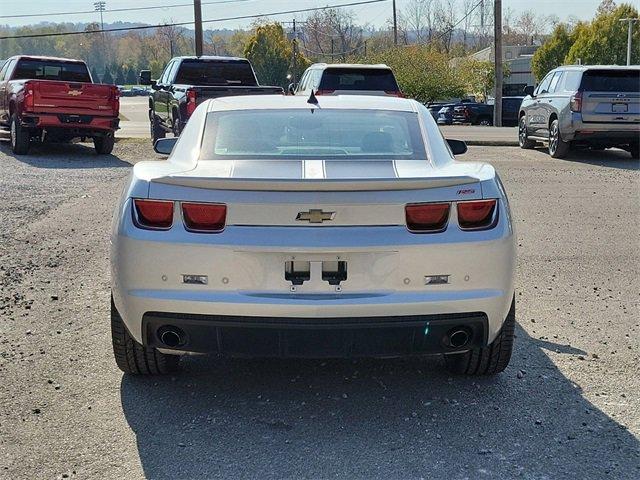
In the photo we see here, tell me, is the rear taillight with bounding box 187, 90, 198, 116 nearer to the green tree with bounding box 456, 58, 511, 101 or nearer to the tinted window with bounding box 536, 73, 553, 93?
the tinted window with bounding box 536, 73, 553, 93

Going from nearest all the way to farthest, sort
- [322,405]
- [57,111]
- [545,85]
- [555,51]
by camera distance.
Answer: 1. [322,405]
2. [57,111]
3. [545,85]
4. [555,51]

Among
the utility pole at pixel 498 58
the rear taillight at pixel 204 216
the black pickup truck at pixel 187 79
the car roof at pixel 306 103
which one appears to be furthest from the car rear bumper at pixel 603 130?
the utility pole at pixel 498 58

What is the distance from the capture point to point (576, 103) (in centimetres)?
1666

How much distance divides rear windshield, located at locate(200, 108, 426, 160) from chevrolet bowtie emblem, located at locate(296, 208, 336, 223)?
2.47 feet

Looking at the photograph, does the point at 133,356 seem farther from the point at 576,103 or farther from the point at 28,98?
the point at 576,103

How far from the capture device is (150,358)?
4.66 meters

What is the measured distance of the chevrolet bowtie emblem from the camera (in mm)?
4004

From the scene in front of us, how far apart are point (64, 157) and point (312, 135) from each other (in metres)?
13.3

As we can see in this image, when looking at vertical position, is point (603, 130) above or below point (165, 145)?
below

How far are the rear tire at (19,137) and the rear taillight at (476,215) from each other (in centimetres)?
1423

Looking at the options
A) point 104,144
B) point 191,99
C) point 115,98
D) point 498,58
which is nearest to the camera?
point 191,99

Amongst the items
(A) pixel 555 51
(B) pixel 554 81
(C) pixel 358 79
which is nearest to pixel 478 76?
(A) pixel 555 51

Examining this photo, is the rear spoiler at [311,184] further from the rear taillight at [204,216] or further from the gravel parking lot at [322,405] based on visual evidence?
the gravel parking lot at [322,405]

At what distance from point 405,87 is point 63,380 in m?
51.4
